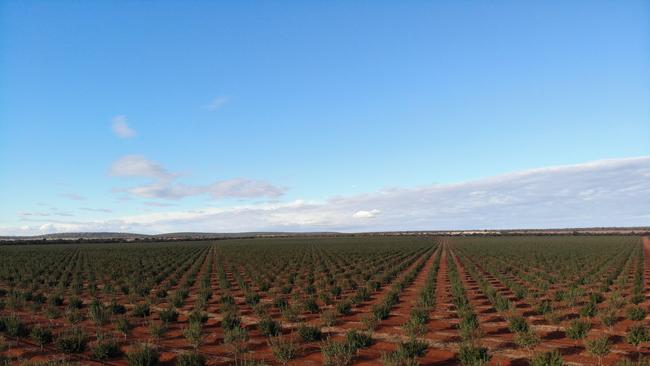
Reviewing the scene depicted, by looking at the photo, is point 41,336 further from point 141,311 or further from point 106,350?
point 141,311

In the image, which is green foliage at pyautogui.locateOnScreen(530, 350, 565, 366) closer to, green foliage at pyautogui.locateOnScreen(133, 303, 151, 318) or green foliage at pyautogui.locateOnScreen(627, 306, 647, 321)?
green foliage at pyautogui.locateOnScreen(627, 306, 647, 321)

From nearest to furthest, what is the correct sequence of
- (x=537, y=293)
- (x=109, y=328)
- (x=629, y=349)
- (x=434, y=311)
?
(x=629, y=349), (x=109, y=328), (x=434, y=311), (x=537, y=293)

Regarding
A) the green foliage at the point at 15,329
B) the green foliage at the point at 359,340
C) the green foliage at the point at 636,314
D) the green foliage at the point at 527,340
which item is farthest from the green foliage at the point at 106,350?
the green foliage at the point at 636,314

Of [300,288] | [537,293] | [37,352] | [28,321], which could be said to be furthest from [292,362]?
[537,293]

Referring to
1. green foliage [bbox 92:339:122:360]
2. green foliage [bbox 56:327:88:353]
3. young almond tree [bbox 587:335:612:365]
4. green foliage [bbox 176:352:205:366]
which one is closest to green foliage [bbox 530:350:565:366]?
young almond tree [bbox 587:335:612:365]

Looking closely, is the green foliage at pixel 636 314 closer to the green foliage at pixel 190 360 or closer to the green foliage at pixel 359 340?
the green foliage at pixel 359 340

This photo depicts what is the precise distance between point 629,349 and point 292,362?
31.4 ft

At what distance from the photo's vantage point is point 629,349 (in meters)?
11.8

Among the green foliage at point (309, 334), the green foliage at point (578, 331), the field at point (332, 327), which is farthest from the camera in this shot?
the green foliage at point (309, 334)

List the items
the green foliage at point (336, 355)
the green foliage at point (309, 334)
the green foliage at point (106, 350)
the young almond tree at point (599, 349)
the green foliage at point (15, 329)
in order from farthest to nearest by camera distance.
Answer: the green foliage at point (15, 329)
the green foliage at point (309, 334)
the green foliage at point (106, 350)
the young almond tree at point (599, 349)
the green foliage at point (336, 355)

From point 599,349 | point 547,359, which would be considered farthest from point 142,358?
point 599,349

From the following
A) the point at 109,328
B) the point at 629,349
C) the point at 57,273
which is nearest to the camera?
the point at 629,349

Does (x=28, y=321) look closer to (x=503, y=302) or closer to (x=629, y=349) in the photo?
(x=503, y=302)

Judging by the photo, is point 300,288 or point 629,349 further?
point 300,288
